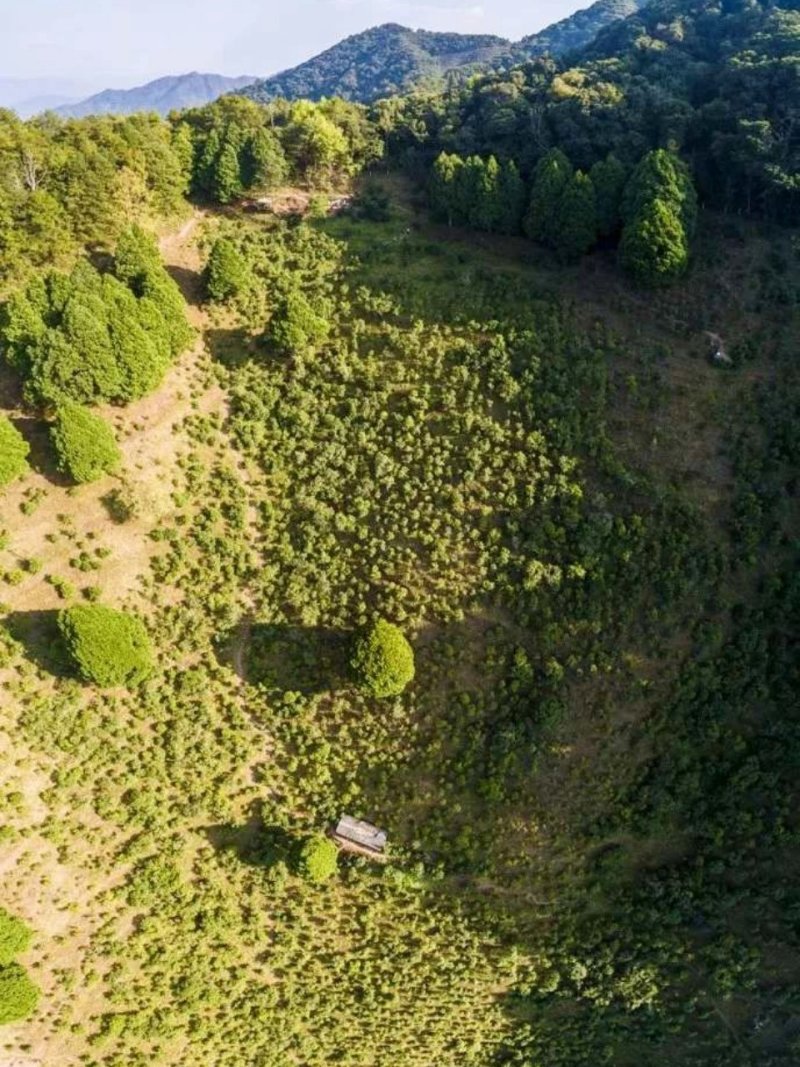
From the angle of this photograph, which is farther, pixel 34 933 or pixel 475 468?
pixel 475 468

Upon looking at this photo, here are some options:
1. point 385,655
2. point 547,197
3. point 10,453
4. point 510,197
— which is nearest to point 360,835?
point 385,655

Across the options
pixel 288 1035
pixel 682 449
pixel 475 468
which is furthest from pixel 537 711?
pixel 288 1035

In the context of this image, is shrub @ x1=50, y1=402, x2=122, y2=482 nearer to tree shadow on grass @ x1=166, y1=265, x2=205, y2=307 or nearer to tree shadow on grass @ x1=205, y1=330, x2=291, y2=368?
tree shadow on grass @ x1=205, y1=330, x2=291, y2=368

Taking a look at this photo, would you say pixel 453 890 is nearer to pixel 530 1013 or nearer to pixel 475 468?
pixel 530 1013

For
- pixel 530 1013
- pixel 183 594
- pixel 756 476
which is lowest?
pixel 530 1013

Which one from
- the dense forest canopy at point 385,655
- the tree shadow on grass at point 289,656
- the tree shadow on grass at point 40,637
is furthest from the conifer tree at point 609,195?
the tree shadow on grass at point 40,637

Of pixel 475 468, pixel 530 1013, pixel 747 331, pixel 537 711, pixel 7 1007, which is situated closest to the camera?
pixel 7 1007

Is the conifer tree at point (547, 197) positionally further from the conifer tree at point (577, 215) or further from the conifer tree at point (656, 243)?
the conifer tree at point (656, 243)

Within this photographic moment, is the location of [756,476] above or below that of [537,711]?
above
